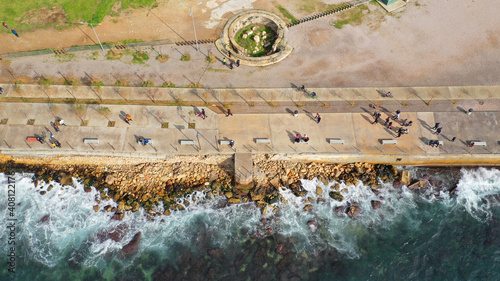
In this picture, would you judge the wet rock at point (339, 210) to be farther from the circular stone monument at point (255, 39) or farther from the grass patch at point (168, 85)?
the grass patch at point (168, 85)

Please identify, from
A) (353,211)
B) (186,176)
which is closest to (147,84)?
(186,176)

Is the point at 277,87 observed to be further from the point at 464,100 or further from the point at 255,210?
the point at 464,100

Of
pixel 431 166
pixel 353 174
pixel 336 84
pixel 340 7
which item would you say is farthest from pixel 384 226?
pixel 340 7

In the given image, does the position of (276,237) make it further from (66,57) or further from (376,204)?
(66,57)

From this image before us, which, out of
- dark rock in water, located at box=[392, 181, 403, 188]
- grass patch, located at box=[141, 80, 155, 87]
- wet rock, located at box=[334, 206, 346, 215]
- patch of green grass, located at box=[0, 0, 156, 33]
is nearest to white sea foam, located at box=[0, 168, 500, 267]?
wet rock, located at box=[334, 206, 346, 215]

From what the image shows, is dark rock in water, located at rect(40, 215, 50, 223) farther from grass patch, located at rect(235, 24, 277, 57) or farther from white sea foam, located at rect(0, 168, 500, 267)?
grass patch, located at rect(235, 24, 277, 57)
